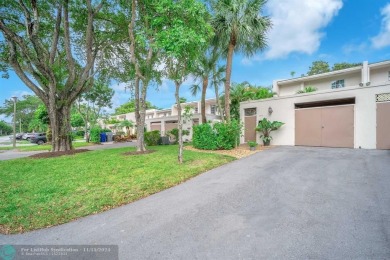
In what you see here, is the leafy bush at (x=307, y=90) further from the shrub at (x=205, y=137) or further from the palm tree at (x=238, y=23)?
the shrub at (x=205, y=137)

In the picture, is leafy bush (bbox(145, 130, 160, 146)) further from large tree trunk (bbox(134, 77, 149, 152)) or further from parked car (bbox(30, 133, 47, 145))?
parked car (bbox(30, 133, 47, 145))

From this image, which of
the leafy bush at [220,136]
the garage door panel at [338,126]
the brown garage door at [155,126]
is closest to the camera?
the garage door panel at [338,126]

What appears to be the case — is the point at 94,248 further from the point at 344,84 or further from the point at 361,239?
the point at 344,84

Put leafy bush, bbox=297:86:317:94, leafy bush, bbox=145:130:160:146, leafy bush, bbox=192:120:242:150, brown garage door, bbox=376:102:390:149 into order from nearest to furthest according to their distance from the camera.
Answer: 1. brown garage door, bbox=376:102:390:149
2. leafy bush, bbox=192:120:242:150
3. leafy bush, bbox=145:130:160:146
4. leafy bush, bbox=297:86:317:94

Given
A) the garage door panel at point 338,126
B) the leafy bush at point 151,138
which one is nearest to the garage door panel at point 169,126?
the leafy bush at point 151,138

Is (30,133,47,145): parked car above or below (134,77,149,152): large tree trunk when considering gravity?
below

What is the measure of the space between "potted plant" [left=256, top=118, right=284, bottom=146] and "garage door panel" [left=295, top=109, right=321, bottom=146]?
117 centimetres

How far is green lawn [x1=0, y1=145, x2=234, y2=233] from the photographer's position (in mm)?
3639

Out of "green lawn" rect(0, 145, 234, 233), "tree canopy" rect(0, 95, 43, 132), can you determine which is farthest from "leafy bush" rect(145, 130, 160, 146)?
"tree canopy" rect(0, 95, 43, 132)

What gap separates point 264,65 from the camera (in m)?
21.2

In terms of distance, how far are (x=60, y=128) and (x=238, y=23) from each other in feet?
39.3

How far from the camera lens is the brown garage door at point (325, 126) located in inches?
423

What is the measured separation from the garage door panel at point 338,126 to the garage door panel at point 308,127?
1.01ft

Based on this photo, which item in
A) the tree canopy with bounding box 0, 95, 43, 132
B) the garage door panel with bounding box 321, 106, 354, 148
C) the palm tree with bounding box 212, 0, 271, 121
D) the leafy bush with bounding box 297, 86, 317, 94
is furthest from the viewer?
the tree canopy with bounding box 0, 95, 43, 132
